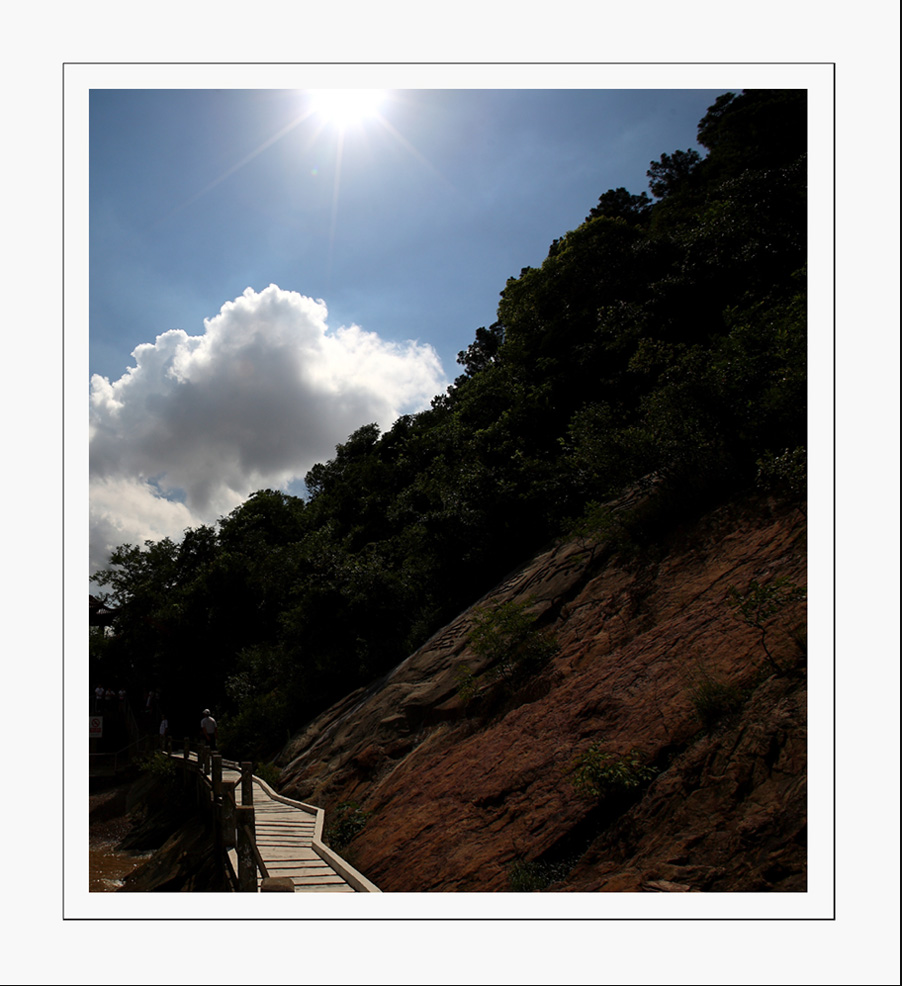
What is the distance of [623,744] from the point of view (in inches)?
246

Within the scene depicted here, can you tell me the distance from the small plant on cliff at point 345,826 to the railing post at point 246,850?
2.85 metres

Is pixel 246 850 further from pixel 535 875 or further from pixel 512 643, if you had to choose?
pixel 512 643

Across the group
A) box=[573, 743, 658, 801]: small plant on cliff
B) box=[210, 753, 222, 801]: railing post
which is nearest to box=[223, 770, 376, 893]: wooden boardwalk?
box=[210, 753, 222, 801]: railing post

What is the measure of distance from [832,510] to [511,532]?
34.2 feet

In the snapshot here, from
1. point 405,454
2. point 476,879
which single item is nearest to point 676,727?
point 476,879

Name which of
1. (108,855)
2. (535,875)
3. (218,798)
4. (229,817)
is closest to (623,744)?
(535,875)

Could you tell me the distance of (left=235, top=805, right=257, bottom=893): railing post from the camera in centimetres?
577

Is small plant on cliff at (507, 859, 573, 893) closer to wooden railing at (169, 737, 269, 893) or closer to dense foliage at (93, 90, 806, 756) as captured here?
wooden railing at (169, 737, 269, 893)

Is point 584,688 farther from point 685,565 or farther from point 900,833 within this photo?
point 900,833

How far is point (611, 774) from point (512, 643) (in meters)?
4.22

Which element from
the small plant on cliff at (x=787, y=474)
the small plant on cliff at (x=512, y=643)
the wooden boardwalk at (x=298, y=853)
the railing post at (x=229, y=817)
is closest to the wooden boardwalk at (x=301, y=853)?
the wooden boardwalk at (x=298, y=853)

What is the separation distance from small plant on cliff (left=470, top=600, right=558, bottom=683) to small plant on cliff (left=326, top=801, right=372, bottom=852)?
3144 mm

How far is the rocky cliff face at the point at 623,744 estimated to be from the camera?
4.84 meters

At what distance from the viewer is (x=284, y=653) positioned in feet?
67.0
